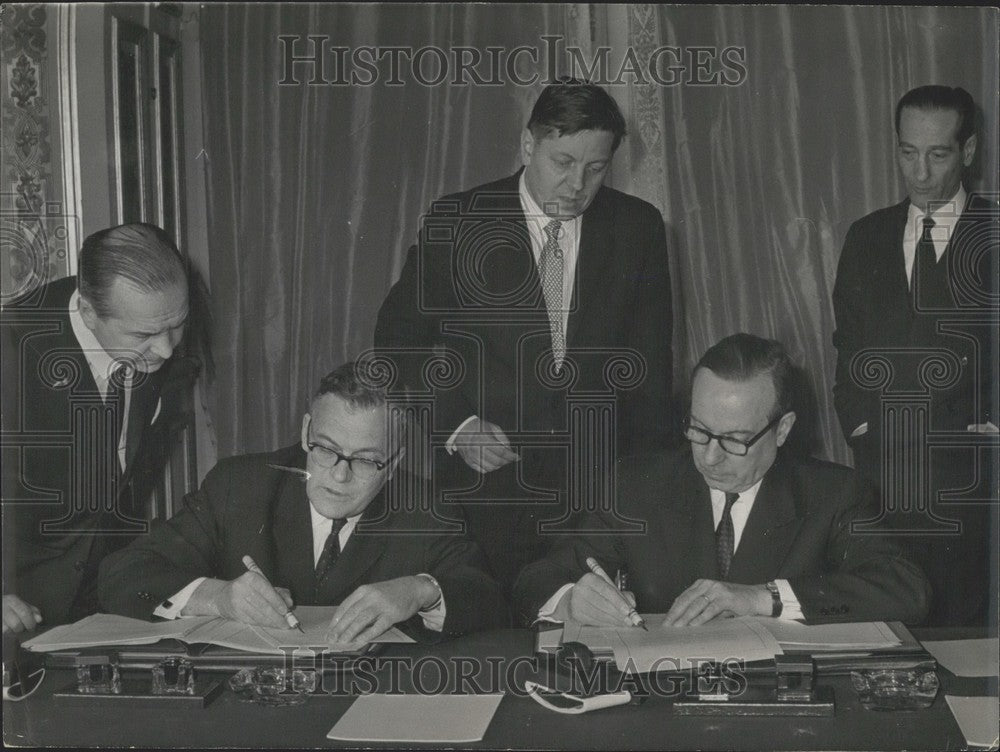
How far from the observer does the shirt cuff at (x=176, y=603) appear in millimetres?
2322

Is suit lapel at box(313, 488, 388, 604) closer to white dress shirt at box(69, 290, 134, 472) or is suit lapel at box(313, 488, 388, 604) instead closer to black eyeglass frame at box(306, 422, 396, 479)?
black eyeglass frame at box(306, 422, 396, 479)

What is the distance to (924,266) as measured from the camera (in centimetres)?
236

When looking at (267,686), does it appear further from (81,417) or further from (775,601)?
(775,601)

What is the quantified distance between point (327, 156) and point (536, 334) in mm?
548

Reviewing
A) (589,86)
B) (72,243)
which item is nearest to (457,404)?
(589,86)

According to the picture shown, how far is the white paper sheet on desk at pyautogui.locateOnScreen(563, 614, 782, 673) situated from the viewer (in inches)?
85.0

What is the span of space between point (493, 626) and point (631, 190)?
2.98 feet

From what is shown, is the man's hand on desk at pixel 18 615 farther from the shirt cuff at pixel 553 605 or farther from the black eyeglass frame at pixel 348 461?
the shirt cuff at pixel 553 605

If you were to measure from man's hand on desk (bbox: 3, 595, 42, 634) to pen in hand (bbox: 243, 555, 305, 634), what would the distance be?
454 mm

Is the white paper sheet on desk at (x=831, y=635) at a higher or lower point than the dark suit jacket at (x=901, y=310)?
lower

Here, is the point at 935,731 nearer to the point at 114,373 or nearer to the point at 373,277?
the point at 373,277

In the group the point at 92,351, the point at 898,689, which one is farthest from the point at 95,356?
the point at 898,689

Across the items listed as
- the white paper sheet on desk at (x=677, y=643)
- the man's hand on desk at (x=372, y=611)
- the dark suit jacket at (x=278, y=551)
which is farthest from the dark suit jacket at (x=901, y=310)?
the man's hand on desk at (x=372, y=611)

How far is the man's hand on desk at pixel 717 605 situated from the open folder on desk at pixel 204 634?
0.53 metres
